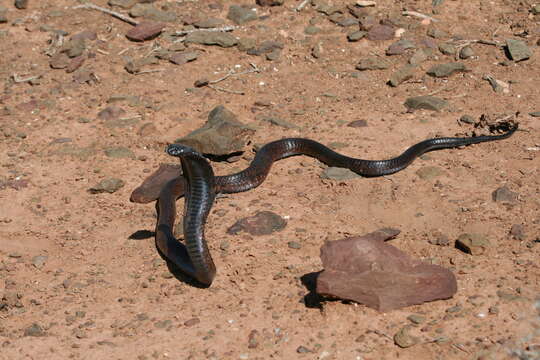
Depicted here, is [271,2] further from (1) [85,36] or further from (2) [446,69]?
(2) [446,69]

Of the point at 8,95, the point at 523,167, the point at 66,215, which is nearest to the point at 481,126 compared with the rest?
the point at 523,167

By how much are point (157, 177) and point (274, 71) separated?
9.79 feet

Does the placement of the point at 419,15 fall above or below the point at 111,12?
above

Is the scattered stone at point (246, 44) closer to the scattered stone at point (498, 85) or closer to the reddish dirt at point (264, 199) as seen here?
the reddish dirt at point (264, 199)

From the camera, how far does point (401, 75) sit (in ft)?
32.6

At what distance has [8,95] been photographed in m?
10.0

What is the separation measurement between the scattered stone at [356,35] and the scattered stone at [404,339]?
6111mm

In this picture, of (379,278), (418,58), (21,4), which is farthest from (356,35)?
(379,278)

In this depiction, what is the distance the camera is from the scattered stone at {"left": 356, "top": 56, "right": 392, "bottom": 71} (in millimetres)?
10219

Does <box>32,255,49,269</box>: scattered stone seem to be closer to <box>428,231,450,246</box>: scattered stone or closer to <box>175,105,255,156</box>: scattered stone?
<box>175,105,255,156</box>: scattered stone

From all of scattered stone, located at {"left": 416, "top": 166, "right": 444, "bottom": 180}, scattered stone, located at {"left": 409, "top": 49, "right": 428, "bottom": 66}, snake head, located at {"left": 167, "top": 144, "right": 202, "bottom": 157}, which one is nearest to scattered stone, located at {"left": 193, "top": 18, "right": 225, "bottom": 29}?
scattered stone, located at {"left": 409, "top": 49, "right": 428, "bottom": 66}

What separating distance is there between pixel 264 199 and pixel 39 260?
2.31 meters

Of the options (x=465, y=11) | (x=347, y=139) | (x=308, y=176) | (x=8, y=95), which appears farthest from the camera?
(x=465, y=11)

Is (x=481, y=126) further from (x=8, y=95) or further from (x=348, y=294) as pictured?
(x=8, y=95)
